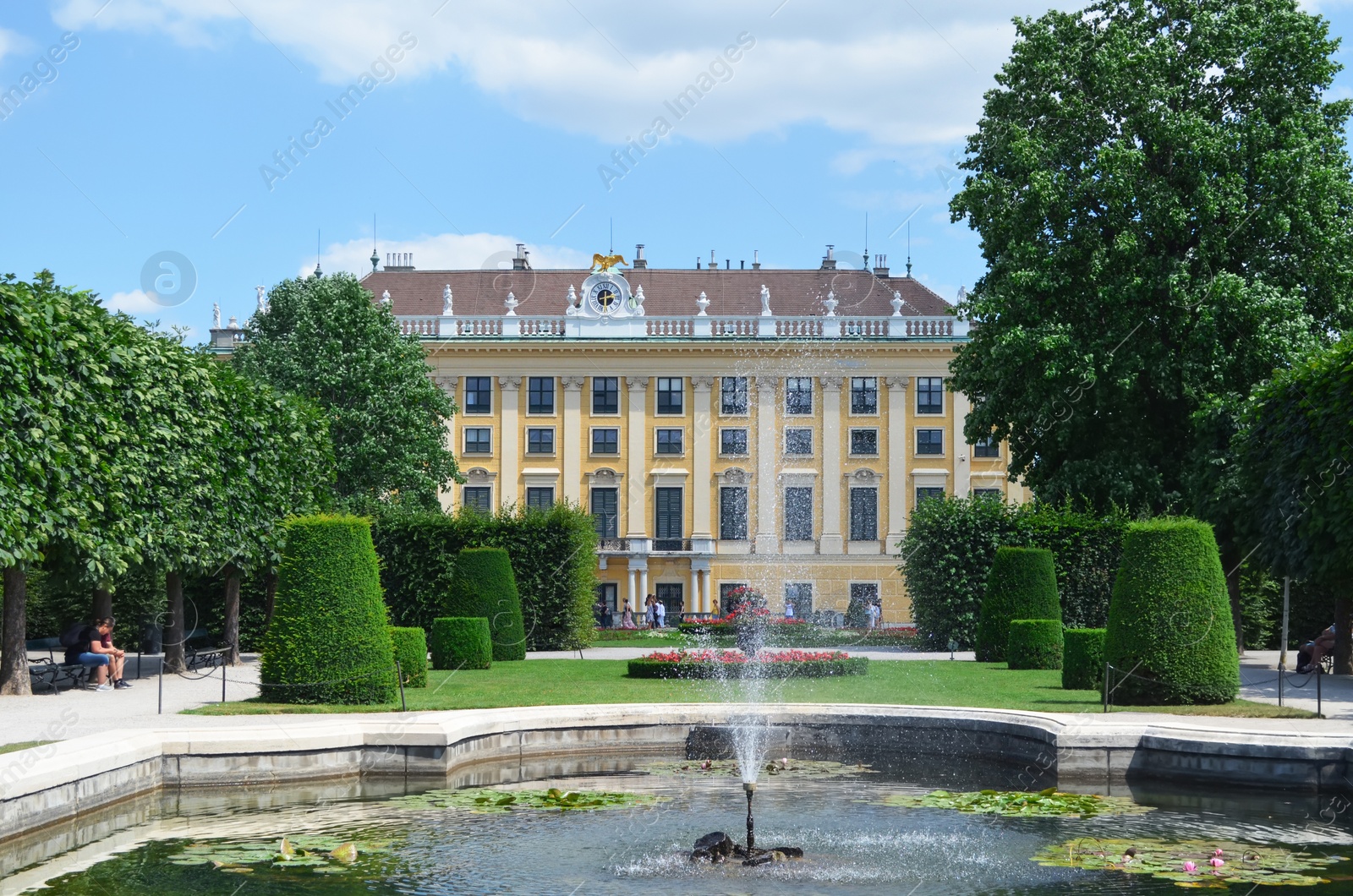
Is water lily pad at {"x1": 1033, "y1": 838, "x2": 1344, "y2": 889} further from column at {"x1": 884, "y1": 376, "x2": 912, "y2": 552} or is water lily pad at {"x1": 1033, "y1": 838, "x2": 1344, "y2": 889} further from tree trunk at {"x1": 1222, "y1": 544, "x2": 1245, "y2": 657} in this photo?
column at {"x1": 884, "y1": 376, "x2": 912, "y2": 552}

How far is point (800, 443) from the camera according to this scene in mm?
58875

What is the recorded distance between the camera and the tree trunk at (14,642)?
20.6 meters

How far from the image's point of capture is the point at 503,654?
28547 mm

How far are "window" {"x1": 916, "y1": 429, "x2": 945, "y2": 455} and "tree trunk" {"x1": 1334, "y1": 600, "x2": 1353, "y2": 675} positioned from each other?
3362cm

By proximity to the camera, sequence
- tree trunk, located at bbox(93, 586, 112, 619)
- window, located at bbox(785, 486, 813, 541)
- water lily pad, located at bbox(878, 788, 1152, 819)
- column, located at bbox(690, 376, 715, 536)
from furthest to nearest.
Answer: window, located at bbox(785, 486, 813, 541), column, located at bbox(690, 376, 715, 536), tree trunk, located at bbox(93, 586, 112, 619), water lily pad, located at bbox(878, 788, 1152, 819)

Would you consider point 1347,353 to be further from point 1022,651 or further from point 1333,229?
point 1022,651

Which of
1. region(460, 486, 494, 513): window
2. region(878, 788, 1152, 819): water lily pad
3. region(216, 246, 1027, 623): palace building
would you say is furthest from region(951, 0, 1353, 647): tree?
region(460, 486, 494, 513): window

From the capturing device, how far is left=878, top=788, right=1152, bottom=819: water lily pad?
1251 cm

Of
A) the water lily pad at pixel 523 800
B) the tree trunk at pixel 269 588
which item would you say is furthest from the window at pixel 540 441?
the water lily pad at pixel 523 800

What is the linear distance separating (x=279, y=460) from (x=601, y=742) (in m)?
15.1

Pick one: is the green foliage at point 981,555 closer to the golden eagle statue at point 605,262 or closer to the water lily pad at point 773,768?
the water lily pad at point 773,768

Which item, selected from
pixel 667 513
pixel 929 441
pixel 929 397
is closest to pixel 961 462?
pixel 929 441

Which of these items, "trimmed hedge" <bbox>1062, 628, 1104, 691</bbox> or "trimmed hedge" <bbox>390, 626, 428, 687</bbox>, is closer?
"trimmed hedge" <bbox>1062, 628, 1104, 691</bbox>

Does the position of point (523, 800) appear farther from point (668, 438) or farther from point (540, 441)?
point (540, 441)
